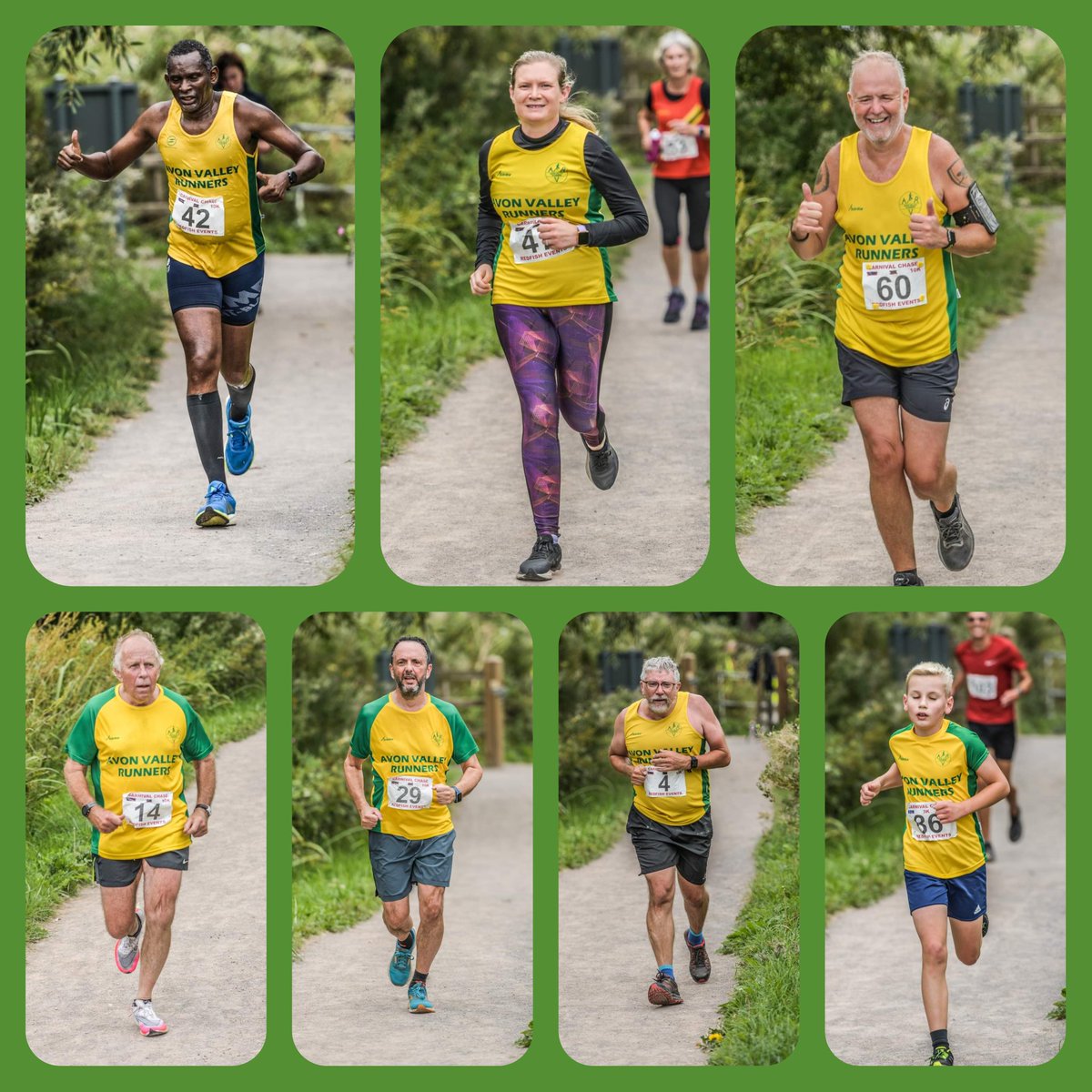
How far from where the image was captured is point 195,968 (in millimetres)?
6496

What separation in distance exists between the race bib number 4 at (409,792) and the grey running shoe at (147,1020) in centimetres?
105

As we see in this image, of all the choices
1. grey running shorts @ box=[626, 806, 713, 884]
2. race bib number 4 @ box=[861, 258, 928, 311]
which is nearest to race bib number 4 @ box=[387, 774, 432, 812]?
grey running shorts @ box=[626, 806, 713, 884]

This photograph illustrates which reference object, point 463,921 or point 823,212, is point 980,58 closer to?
point 823,212

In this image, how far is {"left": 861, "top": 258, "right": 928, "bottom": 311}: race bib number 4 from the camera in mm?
6121

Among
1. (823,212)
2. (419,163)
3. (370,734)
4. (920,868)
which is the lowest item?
(920,868)

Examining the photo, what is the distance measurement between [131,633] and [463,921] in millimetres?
1725

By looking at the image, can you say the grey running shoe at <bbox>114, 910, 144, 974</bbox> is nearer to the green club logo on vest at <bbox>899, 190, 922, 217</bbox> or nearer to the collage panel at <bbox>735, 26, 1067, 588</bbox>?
the collage panel at <bbox>735, 26, 1067, 588</bbox>

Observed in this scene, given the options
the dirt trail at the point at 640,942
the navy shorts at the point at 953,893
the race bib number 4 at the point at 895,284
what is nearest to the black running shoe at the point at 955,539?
the race bib number 4 at the point at 895,284

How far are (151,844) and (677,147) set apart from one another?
383cm

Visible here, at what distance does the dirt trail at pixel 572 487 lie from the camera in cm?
650

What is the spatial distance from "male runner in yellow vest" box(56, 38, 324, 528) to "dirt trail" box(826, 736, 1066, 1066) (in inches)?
111

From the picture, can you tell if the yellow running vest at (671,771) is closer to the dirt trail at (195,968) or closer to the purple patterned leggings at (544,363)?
the purple patterned leggings at (544,363)

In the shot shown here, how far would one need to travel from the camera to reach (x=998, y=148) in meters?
11.6

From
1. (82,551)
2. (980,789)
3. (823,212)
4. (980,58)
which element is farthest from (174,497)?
(980,58)
